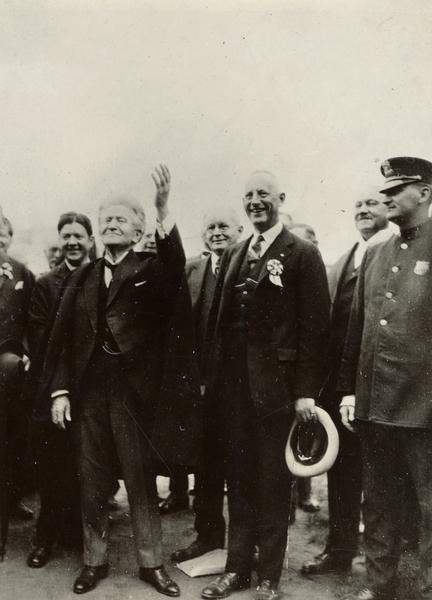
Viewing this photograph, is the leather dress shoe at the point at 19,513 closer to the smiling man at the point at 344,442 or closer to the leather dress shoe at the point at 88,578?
the leather dress shoe at the point at 88,578

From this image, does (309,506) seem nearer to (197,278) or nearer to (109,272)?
(197,278)

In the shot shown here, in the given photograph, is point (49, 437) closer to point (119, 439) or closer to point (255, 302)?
point (119, 439)

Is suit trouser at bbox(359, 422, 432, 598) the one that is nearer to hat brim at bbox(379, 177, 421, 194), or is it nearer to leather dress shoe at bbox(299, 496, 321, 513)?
hat brim at bbox(379, 177, 421, 194)

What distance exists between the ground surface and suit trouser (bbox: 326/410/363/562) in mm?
177

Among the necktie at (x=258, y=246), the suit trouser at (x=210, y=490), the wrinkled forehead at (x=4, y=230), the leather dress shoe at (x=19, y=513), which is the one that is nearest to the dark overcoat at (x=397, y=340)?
the necktie at (x=258, y=246)

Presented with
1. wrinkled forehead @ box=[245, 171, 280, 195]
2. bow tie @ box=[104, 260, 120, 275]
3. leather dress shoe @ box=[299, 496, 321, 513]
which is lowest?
leather dress shoe @ box=[299, 496, 321, 513]

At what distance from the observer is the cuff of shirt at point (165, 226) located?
11.0ft

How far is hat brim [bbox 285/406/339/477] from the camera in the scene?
322 centimetres

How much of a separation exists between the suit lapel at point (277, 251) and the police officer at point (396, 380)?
0.49 metres

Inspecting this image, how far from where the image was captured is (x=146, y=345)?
362 cm

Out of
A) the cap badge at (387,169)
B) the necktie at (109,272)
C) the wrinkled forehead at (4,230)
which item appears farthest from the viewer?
the wrinkled forehead at (4,230)

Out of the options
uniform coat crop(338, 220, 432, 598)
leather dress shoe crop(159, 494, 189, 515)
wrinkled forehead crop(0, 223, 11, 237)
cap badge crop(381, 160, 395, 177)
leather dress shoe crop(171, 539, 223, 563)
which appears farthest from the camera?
leather dress shoe crop(159, 494, 189, 515)

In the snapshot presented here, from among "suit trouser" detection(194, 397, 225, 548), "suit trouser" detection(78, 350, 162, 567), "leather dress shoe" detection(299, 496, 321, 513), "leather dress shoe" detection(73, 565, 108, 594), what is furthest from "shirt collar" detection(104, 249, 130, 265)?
"leather dress shoe" detection(299, 496, 321, 513)

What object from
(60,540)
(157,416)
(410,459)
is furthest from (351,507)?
(60,540)
